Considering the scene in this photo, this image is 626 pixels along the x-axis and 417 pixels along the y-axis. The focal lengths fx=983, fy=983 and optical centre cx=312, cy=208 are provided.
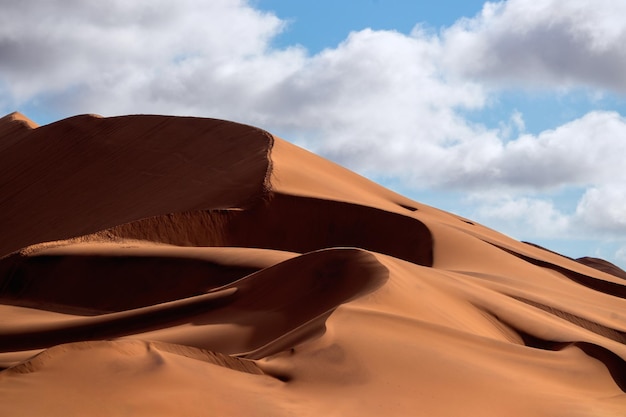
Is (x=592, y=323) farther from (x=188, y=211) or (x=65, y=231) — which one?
(x=65, y=231)

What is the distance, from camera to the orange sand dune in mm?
6680

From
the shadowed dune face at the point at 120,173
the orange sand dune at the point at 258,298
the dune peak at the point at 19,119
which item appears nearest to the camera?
the orange sand dune at the point at 258,298

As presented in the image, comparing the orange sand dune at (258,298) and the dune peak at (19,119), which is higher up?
the dune peak at (19,119)

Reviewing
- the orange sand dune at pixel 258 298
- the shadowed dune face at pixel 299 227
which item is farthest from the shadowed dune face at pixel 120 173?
the shadowed dune face at pixel 299 227

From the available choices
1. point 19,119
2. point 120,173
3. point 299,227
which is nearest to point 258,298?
point 299,227

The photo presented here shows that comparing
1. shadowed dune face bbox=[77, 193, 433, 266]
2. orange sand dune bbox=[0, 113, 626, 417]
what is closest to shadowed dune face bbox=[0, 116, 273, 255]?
orange sand dune bbox=[0, 113, 626, 417]

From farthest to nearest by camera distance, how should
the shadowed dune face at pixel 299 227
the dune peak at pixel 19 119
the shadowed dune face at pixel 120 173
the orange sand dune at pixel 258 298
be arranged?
the dune peak at pixel 19 119 → the shadowed dune face at pixel 120 173 → the shadowed dune face at pixel 299 227 → the orange sand dune at pixel 258 298

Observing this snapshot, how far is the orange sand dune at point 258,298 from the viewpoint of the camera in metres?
6.68

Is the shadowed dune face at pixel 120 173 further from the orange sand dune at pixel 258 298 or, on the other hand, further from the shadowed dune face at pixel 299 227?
the shadowed dune face at pixel 299 227

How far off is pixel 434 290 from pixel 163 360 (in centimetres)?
524

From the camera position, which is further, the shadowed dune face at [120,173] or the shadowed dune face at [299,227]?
the shadowed dune face at [120,173]

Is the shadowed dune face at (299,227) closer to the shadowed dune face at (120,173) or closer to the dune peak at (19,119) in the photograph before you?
the shadowed dune face at (120,173)

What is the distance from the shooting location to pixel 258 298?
1087 centimetres

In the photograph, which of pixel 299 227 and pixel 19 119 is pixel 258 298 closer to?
pixel 299 227
